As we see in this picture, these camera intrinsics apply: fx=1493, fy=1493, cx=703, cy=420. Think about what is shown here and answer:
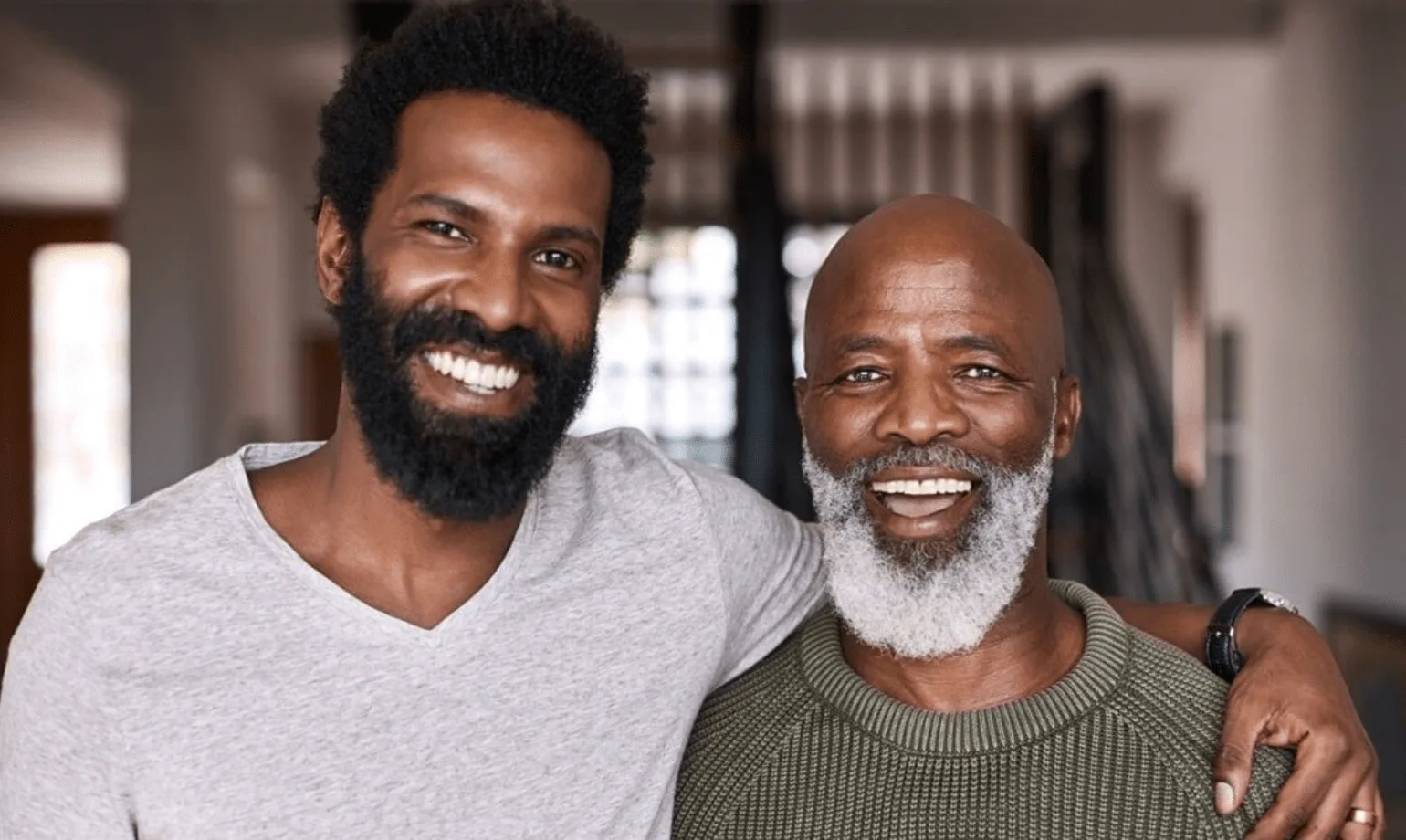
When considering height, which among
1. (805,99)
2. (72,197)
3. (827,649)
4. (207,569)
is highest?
(805,99)

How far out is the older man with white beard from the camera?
4.92 feet

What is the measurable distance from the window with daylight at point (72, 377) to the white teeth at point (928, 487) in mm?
7247

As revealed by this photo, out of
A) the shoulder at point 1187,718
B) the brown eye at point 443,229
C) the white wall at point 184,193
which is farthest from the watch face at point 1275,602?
the white wall at point 184,193

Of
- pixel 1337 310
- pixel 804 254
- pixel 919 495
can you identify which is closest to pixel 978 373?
pixel 919 495

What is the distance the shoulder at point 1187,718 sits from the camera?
1.48m

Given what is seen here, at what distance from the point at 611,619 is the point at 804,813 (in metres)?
0.28

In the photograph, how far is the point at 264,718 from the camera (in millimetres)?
1343

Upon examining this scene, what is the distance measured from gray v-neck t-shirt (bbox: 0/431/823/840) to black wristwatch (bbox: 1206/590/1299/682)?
545 millimetres

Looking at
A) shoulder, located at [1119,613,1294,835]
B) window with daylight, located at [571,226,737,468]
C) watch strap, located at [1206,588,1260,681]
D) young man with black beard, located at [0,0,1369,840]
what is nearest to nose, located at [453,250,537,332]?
young man with black beard, located at [0,0,1369,840]

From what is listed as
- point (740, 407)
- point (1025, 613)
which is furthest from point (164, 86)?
point (1025, 613)

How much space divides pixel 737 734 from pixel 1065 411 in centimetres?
52

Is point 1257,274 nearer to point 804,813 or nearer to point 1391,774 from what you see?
point 1391,774

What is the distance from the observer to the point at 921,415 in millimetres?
1548

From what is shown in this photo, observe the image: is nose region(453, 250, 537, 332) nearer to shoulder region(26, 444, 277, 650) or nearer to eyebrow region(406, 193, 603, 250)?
eyebrow region(406, 193, 603, 250)
